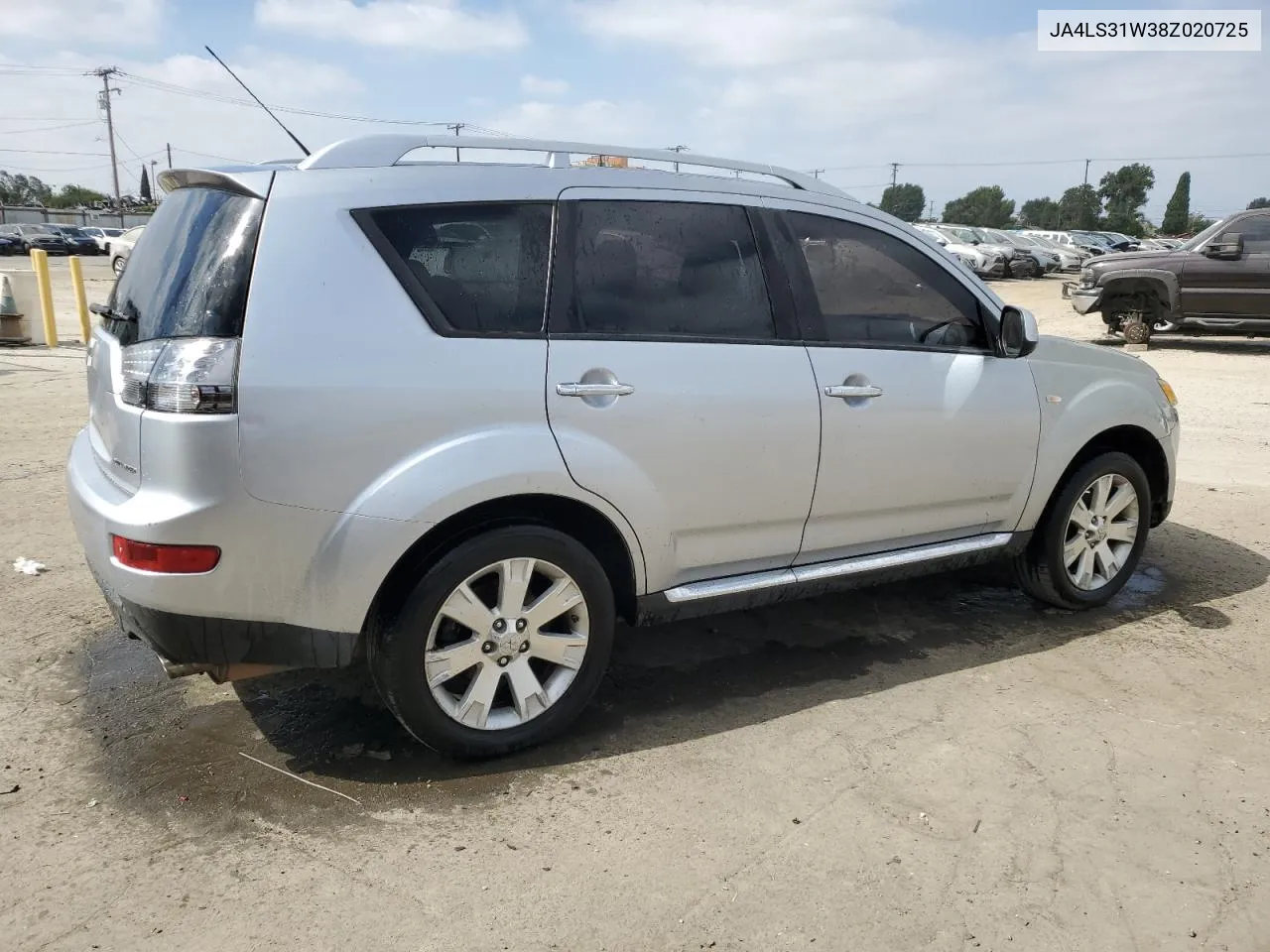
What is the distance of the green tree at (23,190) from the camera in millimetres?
97625

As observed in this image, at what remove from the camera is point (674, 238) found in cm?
347

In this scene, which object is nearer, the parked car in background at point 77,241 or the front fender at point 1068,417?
the front fender at point 1068,417

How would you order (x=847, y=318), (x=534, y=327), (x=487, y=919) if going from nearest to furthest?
(x=487, y=919) → (x=534, y=327) → (x=847, y=318)

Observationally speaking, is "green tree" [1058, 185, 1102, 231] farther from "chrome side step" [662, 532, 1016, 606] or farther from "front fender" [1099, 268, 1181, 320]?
"chrome side step" [662, 532, 1016, 606]

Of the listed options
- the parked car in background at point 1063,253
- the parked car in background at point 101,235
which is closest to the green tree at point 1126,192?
the parked car in background at point 1063,253

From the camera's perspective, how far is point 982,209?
10019cm

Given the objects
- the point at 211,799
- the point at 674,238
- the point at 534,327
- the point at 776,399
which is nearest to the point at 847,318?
the point at 776,399

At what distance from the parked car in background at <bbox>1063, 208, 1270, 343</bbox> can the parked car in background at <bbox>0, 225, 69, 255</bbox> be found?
5049cm

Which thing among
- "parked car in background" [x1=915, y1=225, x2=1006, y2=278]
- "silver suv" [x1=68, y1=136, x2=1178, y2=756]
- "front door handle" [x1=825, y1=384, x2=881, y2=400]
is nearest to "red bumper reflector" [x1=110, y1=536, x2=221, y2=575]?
"silver suv" [x1=68, y1=136, x2=1178, y2=756]

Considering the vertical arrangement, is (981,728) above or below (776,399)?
below

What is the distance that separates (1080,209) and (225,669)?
9934 cm

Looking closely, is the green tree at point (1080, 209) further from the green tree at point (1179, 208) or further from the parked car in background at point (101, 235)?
the parked car in background at point (101, 235)

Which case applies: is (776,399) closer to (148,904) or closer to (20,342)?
(148,904)

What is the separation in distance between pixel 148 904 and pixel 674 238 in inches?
100
